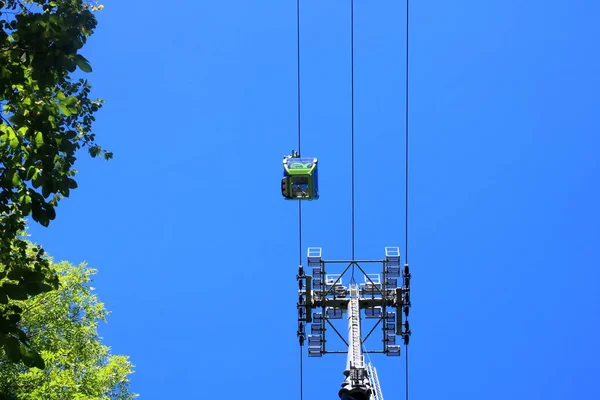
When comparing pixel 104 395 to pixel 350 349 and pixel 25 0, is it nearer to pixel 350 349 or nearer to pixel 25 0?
pixel 350 349

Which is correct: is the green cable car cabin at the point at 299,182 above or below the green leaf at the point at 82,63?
above

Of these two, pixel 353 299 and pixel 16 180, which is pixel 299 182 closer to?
pixel 353 299

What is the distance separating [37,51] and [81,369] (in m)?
13.2

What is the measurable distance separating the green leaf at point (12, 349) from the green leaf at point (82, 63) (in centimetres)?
277

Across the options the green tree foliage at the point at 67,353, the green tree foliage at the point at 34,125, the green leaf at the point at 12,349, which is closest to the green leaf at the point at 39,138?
the green tree foliage at the point at 34,125

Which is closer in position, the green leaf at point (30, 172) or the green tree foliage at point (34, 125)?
the green tree foliage at point (34, 125)

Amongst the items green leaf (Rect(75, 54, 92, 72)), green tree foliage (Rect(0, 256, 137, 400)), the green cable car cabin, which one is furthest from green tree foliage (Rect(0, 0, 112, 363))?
the green cable car cabin

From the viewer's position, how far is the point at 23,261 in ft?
27.3

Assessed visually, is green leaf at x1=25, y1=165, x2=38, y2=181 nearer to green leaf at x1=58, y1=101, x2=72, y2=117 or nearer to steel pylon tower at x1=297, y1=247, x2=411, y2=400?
green leaf at x1=58, y1=101, x2=72, y2=117

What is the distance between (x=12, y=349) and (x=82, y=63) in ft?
9.47

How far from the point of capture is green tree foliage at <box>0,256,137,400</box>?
15.7m

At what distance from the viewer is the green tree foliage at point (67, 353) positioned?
15.7 meters

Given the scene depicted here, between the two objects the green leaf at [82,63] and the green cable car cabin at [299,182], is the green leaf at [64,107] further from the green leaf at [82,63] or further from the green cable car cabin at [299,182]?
the green cable car cabin at [299,182]

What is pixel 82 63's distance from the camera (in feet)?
20.6
